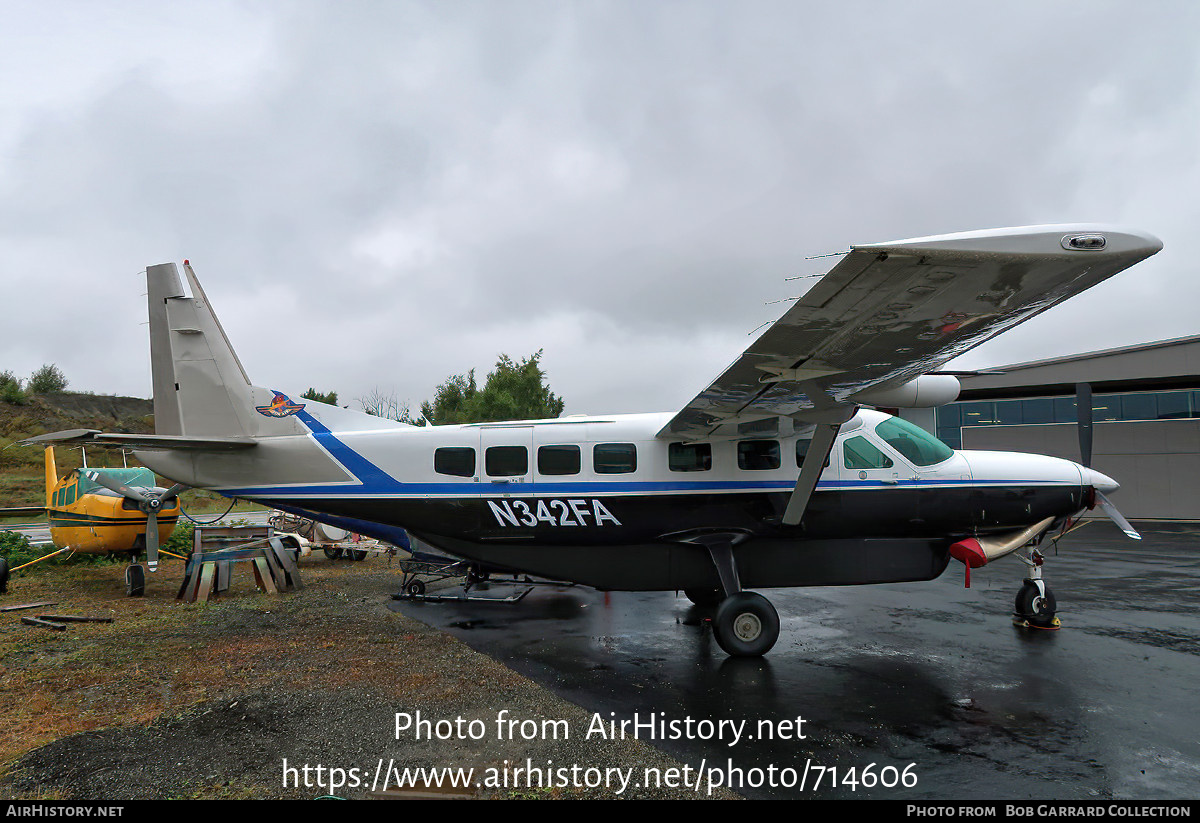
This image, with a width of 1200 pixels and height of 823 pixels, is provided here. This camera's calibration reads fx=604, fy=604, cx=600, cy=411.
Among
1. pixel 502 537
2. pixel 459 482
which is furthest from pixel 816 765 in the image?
pixel 459 482

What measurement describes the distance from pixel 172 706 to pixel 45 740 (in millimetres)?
929

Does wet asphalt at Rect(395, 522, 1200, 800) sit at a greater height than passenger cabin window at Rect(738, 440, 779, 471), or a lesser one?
lesser

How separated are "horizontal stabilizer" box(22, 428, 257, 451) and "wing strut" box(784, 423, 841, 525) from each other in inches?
292

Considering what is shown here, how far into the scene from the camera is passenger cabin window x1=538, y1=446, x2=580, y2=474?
824 centimetres

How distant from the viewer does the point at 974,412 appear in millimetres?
30000

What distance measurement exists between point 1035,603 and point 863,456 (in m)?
3.36

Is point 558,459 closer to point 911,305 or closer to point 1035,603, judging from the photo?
point 911,305

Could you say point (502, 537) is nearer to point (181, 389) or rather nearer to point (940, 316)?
point (181, 389)

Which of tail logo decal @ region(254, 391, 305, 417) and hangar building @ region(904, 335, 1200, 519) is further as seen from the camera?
hangar building @ region(904, 335, 1200, 519)

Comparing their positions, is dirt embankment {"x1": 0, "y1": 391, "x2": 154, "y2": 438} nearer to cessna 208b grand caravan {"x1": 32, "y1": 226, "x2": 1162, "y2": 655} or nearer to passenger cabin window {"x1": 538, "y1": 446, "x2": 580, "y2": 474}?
cessna 208b grand caravan {"x1": 32, "y1": 226, "x2": 1162, "y2": 655}

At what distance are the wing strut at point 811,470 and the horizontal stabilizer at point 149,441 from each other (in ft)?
24.4

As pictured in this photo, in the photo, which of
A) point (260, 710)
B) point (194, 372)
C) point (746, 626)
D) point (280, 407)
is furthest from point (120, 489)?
point (746, 626)

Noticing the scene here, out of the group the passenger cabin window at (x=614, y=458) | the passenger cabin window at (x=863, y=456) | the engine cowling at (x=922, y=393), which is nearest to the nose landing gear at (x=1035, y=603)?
the passenger cabin window at (x=863, y=456)

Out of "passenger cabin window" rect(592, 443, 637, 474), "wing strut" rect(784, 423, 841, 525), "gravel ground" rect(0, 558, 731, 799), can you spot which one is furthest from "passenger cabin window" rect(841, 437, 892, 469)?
"gravel ground" rect(0, 558, 731, 799)
